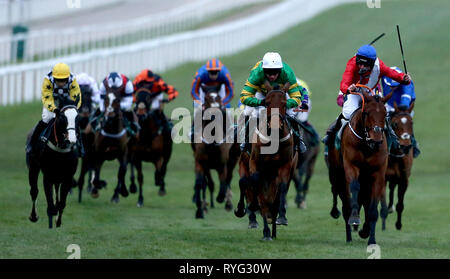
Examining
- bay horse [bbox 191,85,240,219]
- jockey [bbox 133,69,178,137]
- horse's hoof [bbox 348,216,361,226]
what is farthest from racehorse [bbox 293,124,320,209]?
horse's hoof [bbox 348,216,361,226]

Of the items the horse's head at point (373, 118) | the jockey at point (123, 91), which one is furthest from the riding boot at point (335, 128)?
the jockey at point (123, 91)

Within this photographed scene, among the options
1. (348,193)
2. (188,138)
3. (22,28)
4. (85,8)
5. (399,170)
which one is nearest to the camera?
(348,193)

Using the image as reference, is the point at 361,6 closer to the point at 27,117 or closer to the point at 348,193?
the point at 27,117

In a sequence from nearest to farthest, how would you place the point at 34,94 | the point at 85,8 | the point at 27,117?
1. the point at 27,117
2. the point at 34,94
3. the point at 85,8

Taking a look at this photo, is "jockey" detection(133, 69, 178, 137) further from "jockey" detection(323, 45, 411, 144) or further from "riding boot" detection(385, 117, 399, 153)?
"jockey" detection(323, 45, 411, 144)

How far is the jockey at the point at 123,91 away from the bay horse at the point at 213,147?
205 centimetres

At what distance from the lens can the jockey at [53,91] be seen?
16500mm

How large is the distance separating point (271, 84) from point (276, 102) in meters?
0.95

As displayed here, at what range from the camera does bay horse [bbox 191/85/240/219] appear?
61.4 feet

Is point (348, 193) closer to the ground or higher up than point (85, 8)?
closer to the ground

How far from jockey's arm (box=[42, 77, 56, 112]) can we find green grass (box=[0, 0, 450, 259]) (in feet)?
6.00

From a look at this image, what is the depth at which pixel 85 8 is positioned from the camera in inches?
2186

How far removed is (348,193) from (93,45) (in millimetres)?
29216
